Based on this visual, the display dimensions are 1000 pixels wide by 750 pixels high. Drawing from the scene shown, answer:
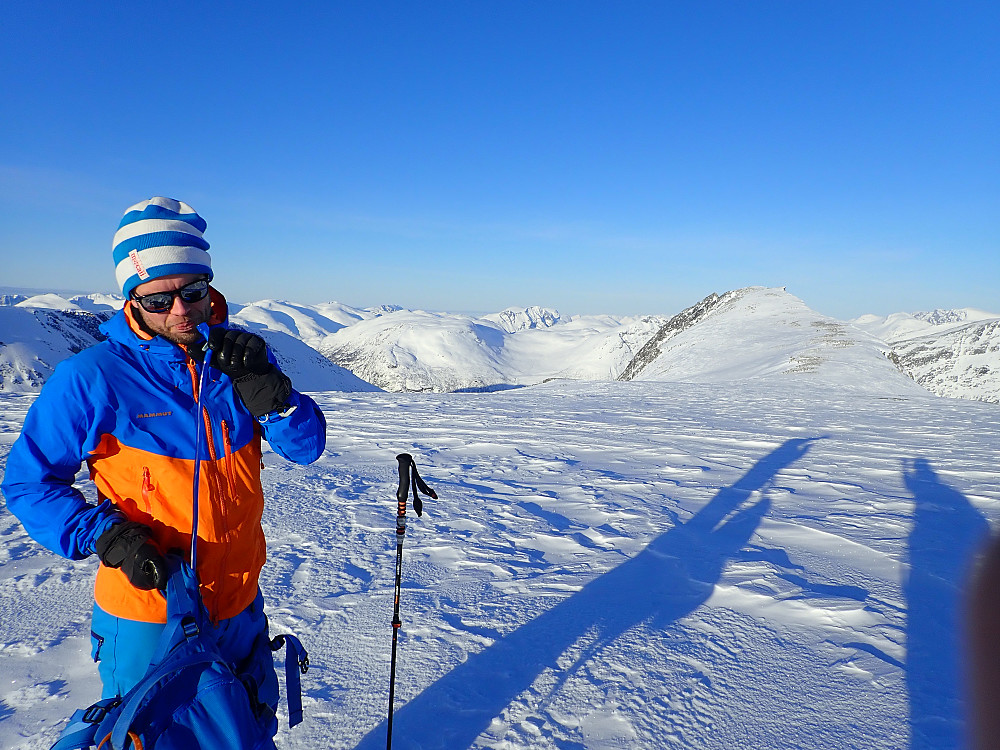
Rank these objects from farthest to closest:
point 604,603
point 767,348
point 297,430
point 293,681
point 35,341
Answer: point 35,341, point 767,348, point 604,603, point 293,681, point 297,430

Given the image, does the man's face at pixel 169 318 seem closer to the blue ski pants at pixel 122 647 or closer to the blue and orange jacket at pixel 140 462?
the blue and orange jacket at pixel 140 462

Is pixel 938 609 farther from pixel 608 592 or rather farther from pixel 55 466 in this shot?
pixel 55 466

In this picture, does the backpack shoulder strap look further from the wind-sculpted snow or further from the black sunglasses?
the black sunglasses

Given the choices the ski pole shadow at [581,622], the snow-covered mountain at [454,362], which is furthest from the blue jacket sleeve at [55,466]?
the snow-covered mountain at [454,362]

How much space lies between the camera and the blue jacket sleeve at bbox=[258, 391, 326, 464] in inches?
91.6

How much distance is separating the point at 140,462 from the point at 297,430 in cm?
59

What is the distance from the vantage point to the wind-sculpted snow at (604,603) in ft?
9.86

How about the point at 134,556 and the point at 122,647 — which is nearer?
the point at 134,556

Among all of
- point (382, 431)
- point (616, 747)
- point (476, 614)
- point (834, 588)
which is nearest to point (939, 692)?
point (834, 588)

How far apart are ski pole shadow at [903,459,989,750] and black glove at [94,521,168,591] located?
3.73 metres

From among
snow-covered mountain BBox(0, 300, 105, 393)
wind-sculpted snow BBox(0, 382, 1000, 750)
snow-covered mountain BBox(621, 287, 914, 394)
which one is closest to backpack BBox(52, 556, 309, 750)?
wind-sculpted snow BBox(0, 382, 1000, 750)

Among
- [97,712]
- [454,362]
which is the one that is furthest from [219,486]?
[454,362]

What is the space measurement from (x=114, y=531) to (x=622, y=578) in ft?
12.9

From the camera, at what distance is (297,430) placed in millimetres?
2381
